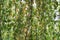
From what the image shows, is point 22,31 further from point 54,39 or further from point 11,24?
point 54,39

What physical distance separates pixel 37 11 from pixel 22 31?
0.81 feet

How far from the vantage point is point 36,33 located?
1885 millimetres

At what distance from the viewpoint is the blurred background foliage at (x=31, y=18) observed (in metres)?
1.87

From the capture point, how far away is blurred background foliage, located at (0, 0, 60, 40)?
1.87m

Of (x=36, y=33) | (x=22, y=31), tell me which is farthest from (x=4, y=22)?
(x=36, y=33)

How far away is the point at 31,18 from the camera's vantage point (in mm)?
1882

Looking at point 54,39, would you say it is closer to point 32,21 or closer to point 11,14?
point 32,21

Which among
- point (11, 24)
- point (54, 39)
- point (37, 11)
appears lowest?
point (54, 39)

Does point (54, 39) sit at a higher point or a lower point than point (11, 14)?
lower

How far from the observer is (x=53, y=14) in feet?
6.14

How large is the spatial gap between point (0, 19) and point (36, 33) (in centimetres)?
39

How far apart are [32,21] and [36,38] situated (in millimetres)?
172

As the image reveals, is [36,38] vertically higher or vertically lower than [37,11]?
lower

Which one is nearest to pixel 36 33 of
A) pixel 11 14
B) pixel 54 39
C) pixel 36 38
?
pixel 36 38
